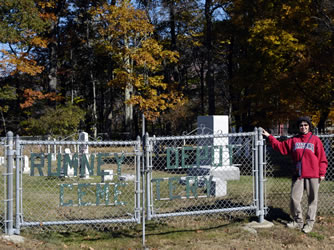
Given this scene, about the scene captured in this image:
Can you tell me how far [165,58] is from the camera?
3012 centimetres

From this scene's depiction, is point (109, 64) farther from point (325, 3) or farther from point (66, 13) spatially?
point (325, 3)

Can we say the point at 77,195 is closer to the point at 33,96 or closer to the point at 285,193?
the point at 285,193

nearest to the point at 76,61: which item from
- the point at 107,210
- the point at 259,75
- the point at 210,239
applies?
the point at 259,75

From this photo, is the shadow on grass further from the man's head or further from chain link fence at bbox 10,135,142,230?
chain link fence at bbox 10,135,142,230

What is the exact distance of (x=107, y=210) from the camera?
763 centimetres

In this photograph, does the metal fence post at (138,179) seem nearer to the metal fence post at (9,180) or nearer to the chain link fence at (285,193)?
the metal fence post at (9,180)

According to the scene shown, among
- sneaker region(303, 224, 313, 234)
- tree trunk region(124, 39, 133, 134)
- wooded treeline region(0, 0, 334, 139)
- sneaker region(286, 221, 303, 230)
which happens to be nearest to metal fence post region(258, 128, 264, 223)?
sneaker region(286, 221, 303, 230)

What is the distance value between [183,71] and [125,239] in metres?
36.2

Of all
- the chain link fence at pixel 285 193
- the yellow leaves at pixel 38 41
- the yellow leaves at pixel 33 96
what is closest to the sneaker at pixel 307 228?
the chain link fence at pixel 285 193

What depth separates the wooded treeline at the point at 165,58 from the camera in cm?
1596

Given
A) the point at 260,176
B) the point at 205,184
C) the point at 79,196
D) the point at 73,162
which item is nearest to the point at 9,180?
the point at 73,162

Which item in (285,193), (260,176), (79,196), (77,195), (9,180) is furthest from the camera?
(285,193)

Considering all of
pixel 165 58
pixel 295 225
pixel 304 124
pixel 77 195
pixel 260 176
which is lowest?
pixel 295 225

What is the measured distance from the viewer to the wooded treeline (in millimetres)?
15961
